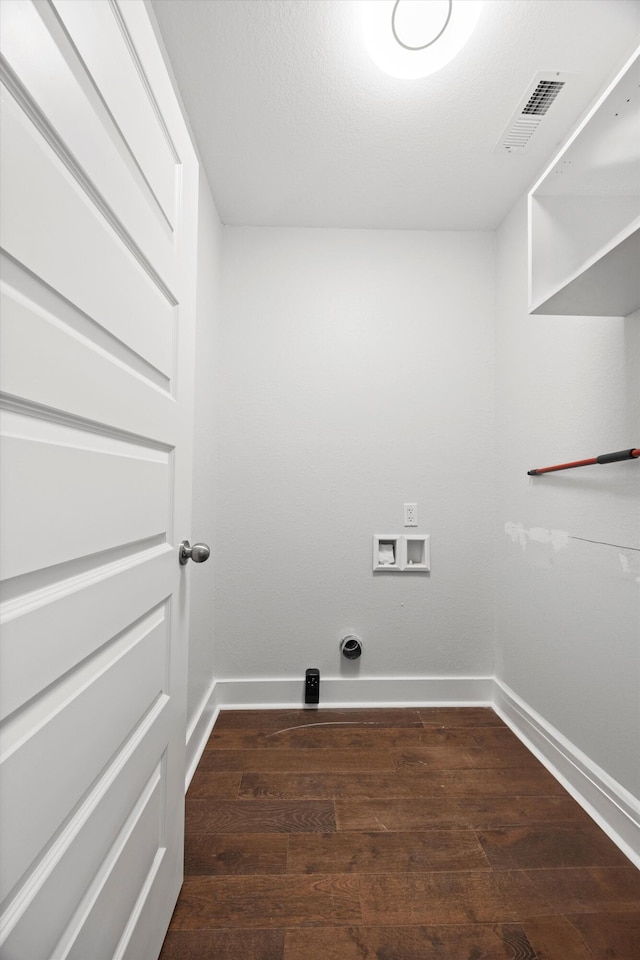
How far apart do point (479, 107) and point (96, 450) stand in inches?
68.4

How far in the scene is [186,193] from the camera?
3.76 ft

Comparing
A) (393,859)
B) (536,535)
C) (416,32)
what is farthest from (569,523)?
(416,32)

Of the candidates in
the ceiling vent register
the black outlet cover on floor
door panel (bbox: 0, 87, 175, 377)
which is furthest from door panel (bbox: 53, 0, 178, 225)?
the black outlet cover on floor

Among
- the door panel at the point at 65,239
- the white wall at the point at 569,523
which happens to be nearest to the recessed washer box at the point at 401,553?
the white wall at the point at 569,523

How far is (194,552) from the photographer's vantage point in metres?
1.11

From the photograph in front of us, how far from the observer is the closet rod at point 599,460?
1.29 meters

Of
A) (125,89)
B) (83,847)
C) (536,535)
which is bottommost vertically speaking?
(83,847)

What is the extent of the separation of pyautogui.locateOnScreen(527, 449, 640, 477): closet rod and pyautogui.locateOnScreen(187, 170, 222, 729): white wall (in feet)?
4.48

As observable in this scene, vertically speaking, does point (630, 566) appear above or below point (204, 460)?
below

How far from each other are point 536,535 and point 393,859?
1255 millimetres

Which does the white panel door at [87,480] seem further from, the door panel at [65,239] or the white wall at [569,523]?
the white wall at [569,523]

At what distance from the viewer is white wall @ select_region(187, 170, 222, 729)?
6.12 feet

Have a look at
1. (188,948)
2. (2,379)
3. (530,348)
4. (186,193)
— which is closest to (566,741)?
(188,948)

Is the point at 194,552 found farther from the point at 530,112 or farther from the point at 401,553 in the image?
the point at 530,112
